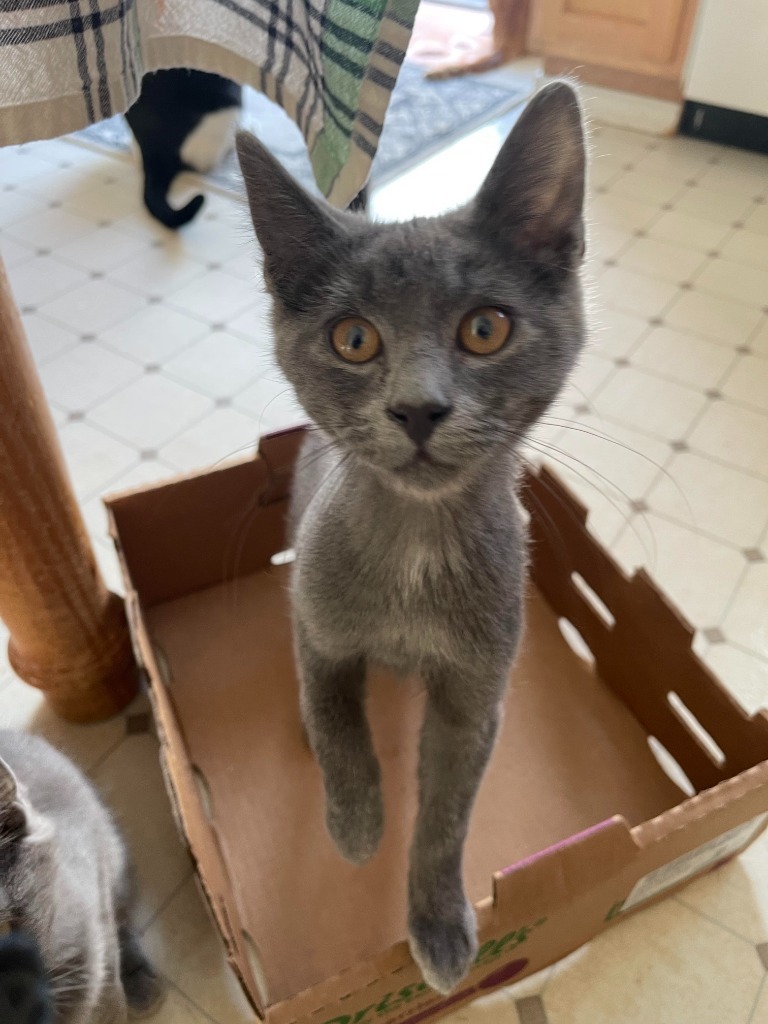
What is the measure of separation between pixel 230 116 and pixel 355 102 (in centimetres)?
186

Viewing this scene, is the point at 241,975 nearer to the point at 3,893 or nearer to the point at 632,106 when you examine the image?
the point at 3,893

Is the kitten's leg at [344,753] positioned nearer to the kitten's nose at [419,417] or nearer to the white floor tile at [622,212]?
the kitten's nose at [419,417]

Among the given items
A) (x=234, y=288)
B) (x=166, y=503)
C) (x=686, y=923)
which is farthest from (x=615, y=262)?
(x=686, y=923)

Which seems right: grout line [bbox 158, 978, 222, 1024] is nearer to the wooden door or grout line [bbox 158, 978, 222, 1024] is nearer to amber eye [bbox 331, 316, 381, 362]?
amber eye [bbox 331, 316, 381, 362]

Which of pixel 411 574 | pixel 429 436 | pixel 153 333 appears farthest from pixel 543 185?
pixel 153 333

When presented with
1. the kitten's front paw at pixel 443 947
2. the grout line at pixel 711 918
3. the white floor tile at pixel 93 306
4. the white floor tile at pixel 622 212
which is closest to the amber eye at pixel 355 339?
the kitten's front paw at pixel 443 947

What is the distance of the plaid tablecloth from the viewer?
23.7 inches

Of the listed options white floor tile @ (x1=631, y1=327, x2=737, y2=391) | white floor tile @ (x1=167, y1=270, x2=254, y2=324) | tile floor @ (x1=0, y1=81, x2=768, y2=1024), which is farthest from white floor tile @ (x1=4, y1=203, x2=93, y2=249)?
white floor tile @ (x1=631, y1=327, x2=737, y2=391)

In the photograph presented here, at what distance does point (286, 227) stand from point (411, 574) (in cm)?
32

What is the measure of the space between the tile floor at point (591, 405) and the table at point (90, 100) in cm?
14

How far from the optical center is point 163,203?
2.20 m

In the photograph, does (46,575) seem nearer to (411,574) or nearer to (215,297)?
(411,574)

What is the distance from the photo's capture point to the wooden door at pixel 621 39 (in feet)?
8.79

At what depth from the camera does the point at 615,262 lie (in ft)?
6.98
